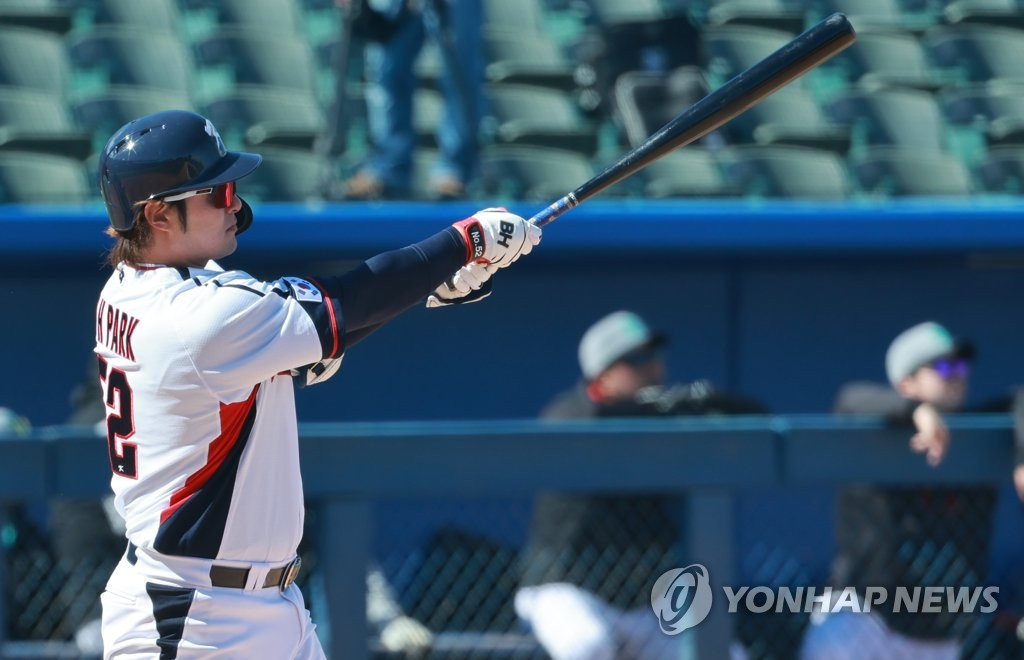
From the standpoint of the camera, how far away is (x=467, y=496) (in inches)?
139

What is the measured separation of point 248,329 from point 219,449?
247 millimetres

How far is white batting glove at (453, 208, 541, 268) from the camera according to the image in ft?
8.41

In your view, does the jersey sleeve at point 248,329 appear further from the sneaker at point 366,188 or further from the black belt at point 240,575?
the sneaker at point 366,188

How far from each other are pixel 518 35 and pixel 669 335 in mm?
2443

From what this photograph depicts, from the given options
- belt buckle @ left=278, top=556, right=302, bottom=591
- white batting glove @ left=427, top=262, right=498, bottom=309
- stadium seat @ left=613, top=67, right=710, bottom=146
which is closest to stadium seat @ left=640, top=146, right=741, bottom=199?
stadium seat @ left=613, top=67, right=710, bottom=146

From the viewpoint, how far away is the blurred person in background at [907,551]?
3.56m

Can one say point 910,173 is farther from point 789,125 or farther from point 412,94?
point 412,94

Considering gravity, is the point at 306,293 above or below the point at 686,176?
above

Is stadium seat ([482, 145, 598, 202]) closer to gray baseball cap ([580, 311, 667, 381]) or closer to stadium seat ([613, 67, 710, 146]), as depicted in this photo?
stadium seat ([613, 67, 710, 146])

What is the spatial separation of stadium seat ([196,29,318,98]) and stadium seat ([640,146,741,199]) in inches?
73.6

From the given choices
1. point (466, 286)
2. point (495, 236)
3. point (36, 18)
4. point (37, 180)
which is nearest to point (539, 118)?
point (37, 180)

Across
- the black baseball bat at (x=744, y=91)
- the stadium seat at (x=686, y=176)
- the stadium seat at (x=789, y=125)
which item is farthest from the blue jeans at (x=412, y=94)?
the black baseball bat at (x=744, y=91)

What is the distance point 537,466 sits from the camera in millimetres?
3504

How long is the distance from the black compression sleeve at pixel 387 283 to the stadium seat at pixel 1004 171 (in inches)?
176
